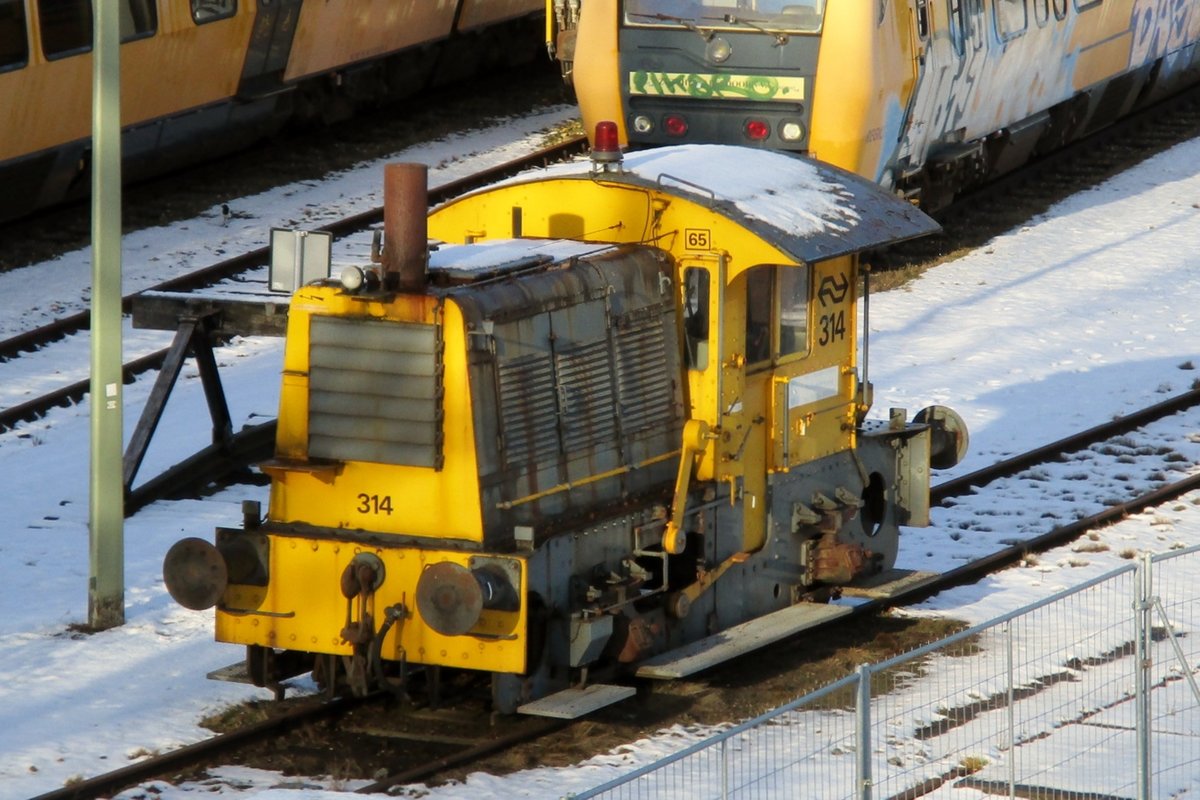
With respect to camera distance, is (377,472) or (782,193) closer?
(377,472)

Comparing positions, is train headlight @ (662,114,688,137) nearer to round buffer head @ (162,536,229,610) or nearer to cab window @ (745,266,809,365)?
cab window @ (745,266,809,365)

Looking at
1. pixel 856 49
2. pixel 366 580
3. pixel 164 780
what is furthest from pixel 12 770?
pixel 856 49

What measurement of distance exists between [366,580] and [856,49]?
32.3ft

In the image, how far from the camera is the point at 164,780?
1023 centimetres

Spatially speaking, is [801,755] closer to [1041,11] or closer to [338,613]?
[338,613]

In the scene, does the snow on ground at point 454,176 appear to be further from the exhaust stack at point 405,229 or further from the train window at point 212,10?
the exhaust stack at point 405,229

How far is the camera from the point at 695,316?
457 inches

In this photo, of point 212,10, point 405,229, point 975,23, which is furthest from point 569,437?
point 212,10

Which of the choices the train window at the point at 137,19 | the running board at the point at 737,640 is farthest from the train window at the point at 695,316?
the train window at the point at 137,19

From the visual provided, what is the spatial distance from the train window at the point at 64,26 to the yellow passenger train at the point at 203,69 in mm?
17

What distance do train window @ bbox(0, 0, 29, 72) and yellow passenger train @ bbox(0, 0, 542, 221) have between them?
1 cm

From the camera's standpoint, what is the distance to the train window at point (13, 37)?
62.8ft

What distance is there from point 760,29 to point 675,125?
1.25m

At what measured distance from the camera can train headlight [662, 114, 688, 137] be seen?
19922 mm
